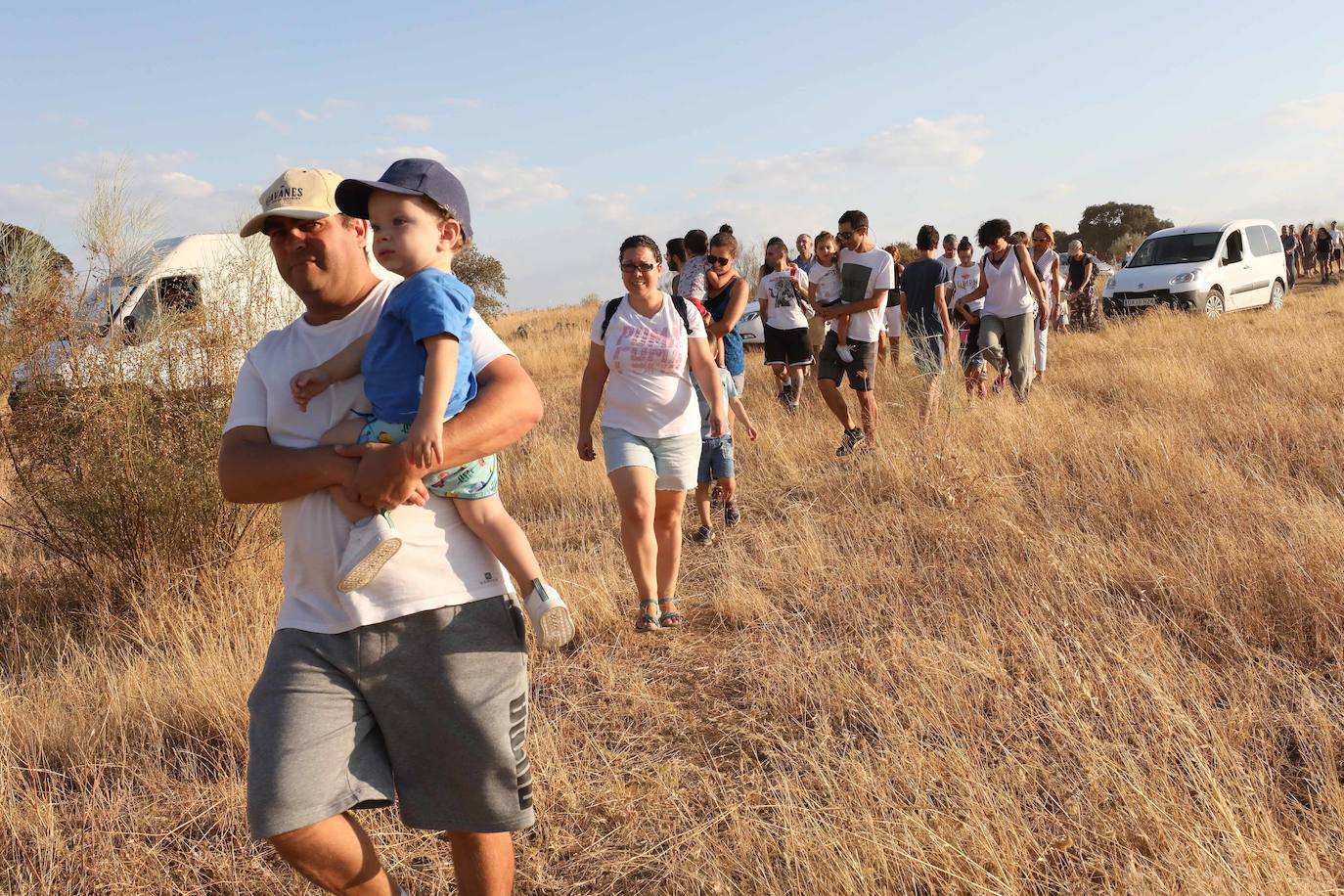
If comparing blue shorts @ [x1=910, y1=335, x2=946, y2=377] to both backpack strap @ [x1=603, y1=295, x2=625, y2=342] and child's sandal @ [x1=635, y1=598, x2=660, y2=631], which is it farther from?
child's sandal @ [x1=635, y1=598, x2=660, y2=631]

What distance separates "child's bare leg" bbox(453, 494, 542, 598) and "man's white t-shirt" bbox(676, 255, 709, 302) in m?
5.54

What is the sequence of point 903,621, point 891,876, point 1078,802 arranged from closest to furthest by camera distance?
point 891,876
point 1078,802
point 903,621

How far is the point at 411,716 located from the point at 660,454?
9.41 feet

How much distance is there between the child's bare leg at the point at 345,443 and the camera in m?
2.01

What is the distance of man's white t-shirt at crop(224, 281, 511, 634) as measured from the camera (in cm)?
204

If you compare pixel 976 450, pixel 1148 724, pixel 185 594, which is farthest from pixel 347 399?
pixel 976 450

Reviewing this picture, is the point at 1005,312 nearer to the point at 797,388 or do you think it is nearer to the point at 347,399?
the point at 797,388

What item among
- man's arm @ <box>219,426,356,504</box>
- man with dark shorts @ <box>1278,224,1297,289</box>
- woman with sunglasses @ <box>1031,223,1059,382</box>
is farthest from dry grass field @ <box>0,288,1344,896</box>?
man with dark shorts @ <box>1278,224,1297,289</box>

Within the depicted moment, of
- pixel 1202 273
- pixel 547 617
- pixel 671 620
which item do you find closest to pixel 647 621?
pixel 671 620

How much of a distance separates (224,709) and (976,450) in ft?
17.3

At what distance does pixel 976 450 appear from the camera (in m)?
7.15

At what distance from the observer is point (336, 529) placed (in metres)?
2.07

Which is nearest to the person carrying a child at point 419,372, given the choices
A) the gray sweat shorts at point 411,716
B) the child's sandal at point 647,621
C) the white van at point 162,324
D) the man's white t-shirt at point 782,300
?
the gray sweat shorts at point 411,716

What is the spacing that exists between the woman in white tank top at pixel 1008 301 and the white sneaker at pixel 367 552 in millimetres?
7832
